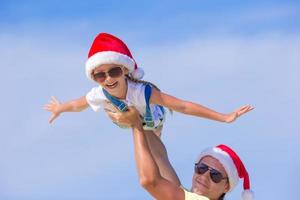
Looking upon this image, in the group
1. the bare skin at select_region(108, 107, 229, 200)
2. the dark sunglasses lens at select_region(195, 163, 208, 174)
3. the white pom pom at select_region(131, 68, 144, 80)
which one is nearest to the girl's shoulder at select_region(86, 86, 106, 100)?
the white pom pom at select_region(131, 68, 144, 80)

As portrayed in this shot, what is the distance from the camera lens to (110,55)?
28.4 ft

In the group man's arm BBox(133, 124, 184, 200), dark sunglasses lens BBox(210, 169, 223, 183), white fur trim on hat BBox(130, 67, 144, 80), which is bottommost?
man's arm BBox(133, 124, 184, 200)

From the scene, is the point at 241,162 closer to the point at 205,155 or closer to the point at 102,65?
the point at 205,155

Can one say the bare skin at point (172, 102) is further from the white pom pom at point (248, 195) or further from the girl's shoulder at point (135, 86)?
the white pom pom at point (248, 195)

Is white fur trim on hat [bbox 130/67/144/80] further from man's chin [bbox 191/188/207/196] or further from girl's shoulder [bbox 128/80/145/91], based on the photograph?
man's chin [bbox 191/188/207/196]

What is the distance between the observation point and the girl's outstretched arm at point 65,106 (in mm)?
9298

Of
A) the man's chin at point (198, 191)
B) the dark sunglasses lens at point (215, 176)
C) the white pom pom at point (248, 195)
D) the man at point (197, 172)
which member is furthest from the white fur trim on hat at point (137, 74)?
the white pom pom at point (248, 195)

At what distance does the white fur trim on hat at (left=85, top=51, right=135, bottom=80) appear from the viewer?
8570 millimetres

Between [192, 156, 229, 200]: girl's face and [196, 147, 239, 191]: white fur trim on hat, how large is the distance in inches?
1.5

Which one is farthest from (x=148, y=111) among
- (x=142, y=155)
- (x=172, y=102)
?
(x=142, y=155)

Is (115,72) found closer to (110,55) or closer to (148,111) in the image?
(110,55)

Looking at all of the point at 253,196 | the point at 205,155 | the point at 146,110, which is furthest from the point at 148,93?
the point at 253,196

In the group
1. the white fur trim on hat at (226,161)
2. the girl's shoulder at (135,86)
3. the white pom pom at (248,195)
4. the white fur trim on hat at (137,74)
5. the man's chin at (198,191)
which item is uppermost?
the white fur trim on hat at (137,74)

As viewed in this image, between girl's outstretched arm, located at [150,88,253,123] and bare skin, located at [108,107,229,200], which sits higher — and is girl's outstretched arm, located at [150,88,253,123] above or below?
above
